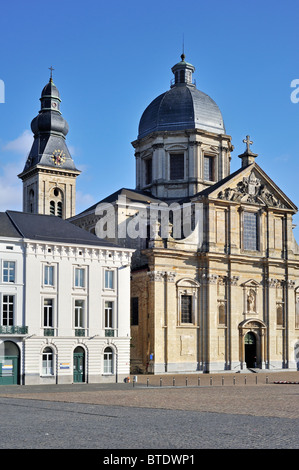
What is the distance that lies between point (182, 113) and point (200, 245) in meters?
17.8

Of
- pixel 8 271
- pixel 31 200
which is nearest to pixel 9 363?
pixel 8 271

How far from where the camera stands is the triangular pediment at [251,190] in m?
69.6

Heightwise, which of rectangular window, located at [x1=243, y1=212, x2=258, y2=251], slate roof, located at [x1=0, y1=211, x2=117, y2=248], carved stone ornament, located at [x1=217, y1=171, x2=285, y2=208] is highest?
carved stone ornament, located at [x1=217, y1=171, x2=285, y2=208]

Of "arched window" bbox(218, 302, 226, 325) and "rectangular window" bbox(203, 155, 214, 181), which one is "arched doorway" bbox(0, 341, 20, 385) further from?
"rectangular window" bbox(203, 155, 214, 181)

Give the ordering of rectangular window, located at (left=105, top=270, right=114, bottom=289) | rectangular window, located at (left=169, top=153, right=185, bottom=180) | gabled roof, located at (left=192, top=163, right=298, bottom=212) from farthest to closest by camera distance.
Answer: rectangular window, located at (left=169, top=153, right=185, bottom=180) → gabled roof, located at (left=192, top=163, right=298, bottom=212) → rectangular window, located at (left=105, top=270, right=114, bottom=289)

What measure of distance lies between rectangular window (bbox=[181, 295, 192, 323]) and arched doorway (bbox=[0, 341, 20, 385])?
21.1 metres

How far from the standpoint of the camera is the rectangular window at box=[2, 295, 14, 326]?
158 ft

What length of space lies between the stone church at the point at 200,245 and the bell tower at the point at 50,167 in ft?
48.9

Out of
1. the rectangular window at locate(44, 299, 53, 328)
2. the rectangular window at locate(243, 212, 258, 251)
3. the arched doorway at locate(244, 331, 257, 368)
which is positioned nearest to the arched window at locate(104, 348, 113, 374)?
the rectangular window at locate(44, 299, 53, 328)

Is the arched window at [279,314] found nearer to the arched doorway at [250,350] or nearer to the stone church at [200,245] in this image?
the stone church at [200,245]

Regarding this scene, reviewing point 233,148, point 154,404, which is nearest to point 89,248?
point 154,404

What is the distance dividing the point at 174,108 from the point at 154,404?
51792 millimetres

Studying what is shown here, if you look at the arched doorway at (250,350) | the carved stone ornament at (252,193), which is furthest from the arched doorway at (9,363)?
the carved stone ornament at (252,193)

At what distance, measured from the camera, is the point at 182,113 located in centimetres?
7881
